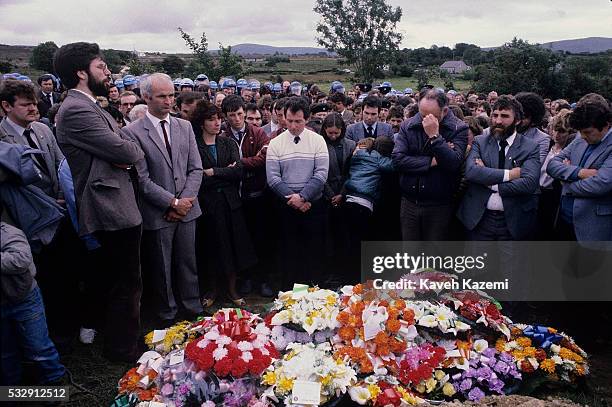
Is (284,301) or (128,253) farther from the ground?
(128,253)

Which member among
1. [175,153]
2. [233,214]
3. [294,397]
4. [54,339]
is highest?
[175,153]

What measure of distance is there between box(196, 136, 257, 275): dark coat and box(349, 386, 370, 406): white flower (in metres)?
2.74

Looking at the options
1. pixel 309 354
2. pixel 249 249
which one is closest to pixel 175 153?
pixel 249 249

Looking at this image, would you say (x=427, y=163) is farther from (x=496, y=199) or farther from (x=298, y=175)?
(x=298, y=175)

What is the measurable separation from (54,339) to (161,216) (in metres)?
1.55

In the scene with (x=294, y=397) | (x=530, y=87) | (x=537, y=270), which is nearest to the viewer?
(x=294, y=397)

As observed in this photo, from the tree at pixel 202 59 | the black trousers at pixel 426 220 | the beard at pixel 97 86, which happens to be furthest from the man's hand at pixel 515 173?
the tree at pixel 202 59

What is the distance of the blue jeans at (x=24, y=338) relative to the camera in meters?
3.90

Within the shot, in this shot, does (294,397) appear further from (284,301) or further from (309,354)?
(284,301)

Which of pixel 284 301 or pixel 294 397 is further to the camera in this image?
pixel 284 301

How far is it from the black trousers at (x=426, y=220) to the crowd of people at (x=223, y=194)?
17mm

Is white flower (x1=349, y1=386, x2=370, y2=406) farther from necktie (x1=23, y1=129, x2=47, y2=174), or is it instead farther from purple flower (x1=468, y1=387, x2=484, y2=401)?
necktie (x1=23, y1=129, x2=47, y2=174)

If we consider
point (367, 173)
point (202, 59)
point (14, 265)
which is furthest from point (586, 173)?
point (202, 59)

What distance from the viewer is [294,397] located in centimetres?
341
